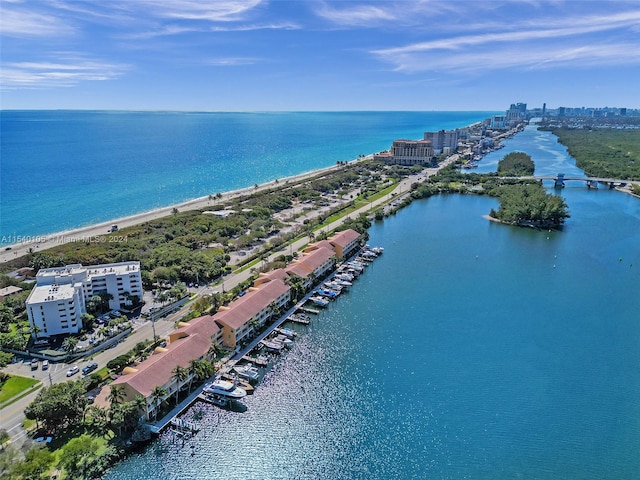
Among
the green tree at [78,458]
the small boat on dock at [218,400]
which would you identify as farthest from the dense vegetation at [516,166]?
the green tree at [78,458]

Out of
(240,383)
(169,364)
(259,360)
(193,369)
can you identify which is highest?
(169,364)

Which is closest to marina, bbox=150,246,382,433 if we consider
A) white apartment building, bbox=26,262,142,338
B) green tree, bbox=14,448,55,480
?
green tree, bbox=14,448,55,480

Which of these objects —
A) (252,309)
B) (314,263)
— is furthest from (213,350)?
(314,263)

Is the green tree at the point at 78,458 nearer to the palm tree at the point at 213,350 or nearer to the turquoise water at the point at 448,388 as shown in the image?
the turquoise water at the point at 448,388

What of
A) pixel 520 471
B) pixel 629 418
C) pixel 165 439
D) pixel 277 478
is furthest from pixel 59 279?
pixel 629 418

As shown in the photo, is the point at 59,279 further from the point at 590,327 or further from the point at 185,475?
the point at 590,327

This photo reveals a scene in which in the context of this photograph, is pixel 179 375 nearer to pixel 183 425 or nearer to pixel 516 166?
pixel 183 425

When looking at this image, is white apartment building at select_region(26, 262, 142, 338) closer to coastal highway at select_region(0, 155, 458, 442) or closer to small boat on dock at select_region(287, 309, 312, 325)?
coastal highway at select_region(0, 155, 458, 442)
